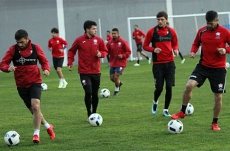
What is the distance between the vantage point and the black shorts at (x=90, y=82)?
40.0 ft

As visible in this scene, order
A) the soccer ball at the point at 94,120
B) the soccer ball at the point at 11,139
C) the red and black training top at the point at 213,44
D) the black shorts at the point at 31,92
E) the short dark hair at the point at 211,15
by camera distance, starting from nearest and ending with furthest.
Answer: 1. the soccer ball at the point at 11,139
2. the black shorts at the point at 31,92
3. the short dark hair at the point at 211,15
4. the red and black training top at the point at 213,44
5. the soccer ball at the point at 94,120

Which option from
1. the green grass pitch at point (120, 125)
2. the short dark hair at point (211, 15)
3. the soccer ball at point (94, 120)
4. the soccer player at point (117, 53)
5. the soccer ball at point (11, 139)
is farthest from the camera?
the soccer player at point (117, 53)

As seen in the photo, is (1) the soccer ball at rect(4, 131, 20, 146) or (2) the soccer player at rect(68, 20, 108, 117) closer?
(1) the soccer ball at rect(4, 131, 20, 146)

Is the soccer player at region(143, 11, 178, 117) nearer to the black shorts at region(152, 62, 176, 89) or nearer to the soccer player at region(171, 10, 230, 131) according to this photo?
the black shorts at region(152, 62, 176, 89)

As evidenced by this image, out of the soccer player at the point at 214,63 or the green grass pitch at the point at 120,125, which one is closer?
the green grass pitch at the point at 120,125

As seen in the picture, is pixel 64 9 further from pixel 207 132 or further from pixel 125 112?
pixel 207 132

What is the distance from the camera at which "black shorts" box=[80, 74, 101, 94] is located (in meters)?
12.2

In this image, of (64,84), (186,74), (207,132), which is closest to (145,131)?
(207,132)

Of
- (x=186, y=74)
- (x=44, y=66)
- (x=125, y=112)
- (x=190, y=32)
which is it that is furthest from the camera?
(x=190, y=32)

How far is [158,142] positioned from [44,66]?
7.87 feet

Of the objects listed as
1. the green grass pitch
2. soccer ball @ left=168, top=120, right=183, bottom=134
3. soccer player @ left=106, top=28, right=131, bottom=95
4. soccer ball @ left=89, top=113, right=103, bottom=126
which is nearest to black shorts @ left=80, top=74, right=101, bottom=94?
the green grass pitch

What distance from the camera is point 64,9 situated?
39281mm

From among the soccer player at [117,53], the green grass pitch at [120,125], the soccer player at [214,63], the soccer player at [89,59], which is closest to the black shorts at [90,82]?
the soccer player at [89,59]

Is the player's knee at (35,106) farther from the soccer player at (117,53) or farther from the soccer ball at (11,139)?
the soccer player at (117,53)
